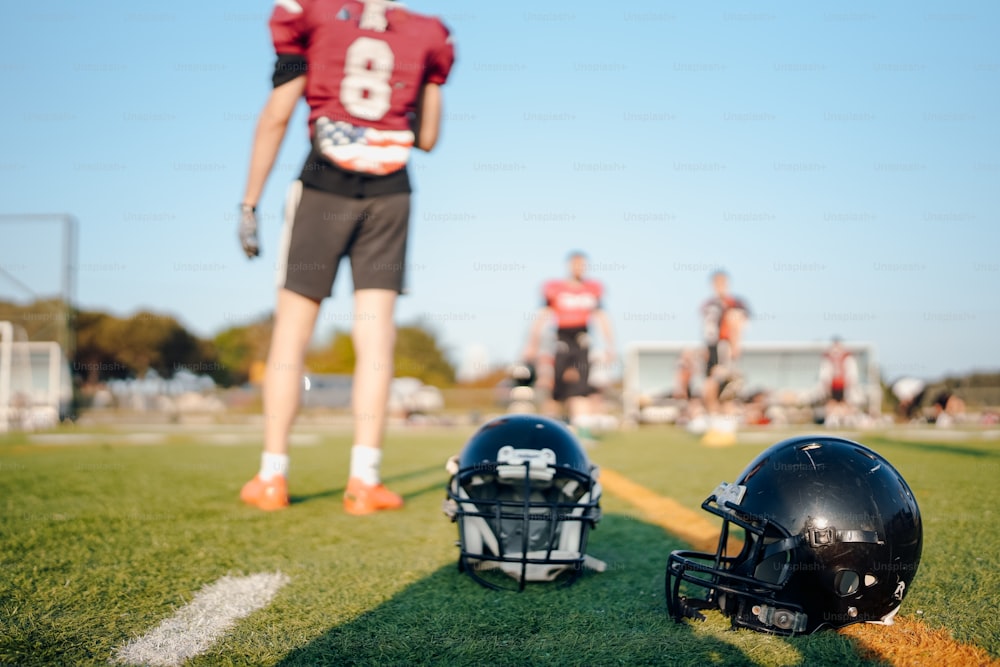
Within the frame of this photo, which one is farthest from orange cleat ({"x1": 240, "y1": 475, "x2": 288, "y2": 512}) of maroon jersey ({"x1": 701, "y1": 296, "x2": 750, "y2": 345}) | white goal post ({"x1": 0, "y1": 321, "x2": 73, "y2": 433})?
white goal post ({"x1": 0, "y1": 321, "x2": 73, "y2": 433})

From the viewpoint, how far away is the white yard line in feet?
5.21

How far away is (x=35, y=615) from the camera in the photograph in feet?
6.06

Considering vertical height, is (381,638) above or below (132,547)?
above

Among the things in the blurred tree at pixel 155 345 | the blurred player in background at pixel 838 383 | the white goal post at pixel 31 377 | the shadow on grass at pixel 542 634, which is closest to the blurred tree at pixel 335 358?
the blurred tree at pixel 155 345

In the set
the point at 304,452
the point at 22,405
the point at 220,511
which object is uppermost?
the point at 220,511

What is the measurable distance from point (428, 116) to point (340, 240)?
809 millimetres

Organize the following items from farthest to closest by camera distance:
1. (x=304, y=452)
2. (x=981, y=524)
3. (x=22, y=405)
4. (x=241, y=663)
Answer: (x=22, y=405)
(x=304, y=452)
(x=981, y=524)
(x=241, y=663)

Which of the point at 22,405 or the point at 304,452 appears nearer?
the point at 304,452

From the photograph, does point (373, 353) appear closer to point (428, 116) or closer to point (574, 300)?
point (428, 116)

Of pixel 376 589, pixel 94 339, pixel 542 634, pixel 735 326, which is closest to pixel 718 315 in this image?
pixel 735 326

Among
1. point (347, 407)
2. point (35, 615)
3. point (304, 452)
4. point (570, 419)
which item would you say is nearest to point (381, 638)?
A: point (35, 615)

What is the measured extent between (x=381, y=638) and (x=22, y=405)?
19.0 m

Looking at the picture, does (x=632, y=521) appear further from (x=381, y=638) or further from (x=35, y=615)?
(x=35, y=615)

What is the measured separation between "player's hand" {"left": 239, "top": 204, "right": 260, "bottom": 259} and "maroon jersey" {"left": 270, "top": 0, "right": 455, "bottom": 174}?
455 mm
